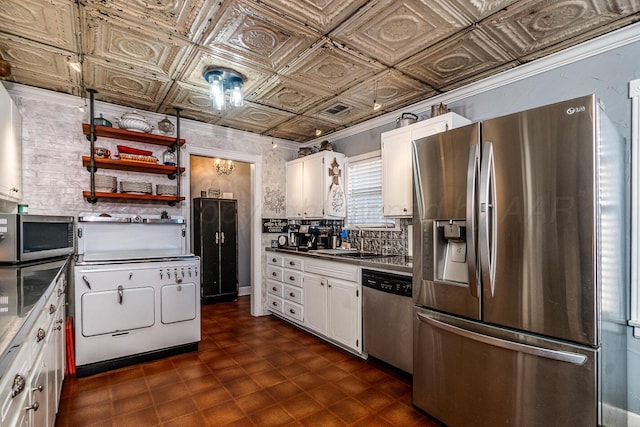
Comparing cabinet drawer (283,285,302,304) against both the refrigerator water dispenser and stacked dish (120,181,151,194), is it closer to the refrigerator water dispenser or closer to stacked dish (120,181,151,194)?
stacked dish (120,181,151,194)

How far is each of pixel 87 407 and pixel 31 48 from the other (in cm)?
256

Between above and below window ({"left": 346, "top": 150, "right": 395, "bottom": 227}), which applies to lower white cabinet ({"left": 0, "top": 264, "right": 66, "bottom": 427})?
below

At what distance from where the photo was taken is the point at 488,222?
1761mm

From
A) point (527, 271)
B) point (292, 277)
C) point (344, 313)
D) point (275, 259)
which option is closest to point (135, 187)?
point (275, 259)

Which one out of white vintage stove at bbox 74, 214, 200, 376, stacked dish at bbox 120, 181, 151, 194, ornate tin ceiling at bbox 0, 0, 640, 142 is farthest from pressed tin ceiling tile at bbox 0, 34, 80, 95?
white vintage stove at bbox 74, 214, 200, 376

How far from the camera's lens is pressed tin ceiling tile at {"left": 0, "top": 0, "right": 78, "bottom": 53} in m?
1.88

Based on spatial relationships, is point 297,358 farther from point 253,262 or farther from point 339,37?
point 339,37

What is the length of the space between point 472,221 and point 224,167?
4725 mm

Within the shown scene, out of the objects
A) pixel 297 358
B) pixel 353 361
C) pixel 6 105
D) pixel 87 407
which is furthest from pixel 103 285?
pixel 353 361

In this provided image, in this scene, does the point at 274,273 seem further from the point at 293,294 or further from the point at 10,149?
the point at 10,149

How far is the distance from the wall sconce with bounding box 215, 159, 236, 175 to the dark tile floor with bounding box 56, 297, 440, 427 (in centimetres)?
314

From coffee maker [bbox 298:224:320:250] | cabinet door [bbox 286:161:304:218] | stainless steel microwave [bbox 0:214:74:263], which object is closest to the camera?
stainless steel microwave [bbox 0:214:74:263]

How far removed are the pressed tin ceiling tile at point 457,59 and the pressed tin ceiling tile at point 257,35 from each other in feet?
2.87

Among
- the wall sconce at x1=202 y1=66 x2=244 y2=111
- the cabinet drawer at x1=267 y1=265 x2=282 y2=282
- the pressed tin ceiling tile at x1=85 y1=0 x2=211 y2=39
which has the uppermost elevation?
the pressed tin ceiling tile at x1=85 y1=0 x2=211 y2=39
